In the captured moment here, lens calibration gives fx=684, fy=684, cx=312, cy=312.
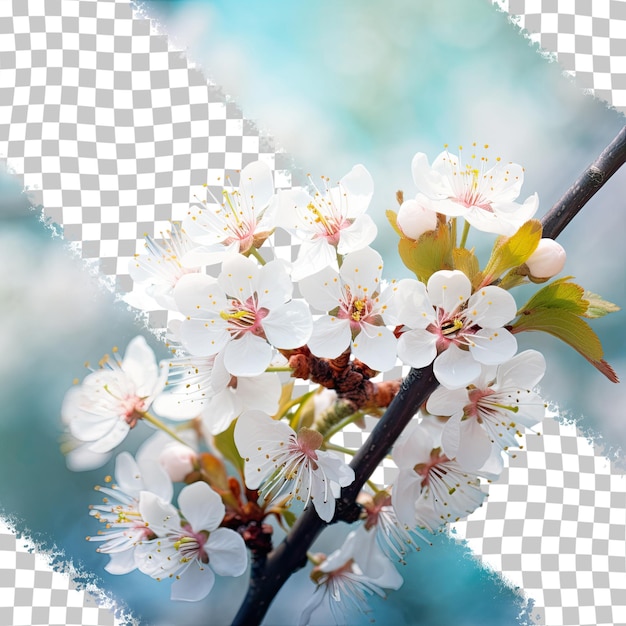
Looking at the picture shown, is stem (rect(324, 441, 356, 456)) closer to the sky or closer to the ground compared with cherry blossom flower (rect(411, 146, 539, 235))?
closer to the ground

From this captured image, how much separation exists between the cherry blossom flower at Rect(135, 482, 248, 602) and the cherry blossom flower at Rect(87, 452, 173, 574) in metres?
0.03

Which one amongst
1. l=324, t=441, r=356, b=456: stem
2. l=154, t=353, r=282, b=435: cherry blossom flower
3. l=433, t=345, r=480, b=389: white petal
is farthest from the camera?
l=324, t=441, r=356, b=456: stem

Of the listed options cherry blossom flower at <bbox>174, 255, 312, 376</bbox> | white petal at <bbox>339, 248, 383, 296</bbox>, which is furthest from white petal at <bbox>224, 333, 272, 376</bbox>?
white petal at <bbox>339, 248, 383, 296</bbox>

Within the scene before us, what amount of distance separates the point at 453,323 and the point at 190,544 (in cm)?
42

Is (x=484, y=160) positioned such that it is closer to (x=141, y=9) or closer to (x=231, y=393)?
(x=231, y=393)

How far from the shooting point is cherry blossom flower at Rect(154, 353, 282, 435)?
729 millimetres

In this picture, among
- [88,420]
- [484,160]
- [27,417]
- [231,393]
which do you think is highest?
[484,160]

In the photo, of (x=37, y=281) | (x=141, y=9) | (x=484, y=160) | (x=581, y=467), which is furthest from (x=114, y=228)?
(x=581, y=467)

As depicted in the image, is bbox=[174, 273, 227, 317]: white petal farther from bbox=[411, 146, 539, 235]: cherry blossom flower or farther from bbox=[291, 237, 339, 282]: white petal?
bbox=[411, 146, 539, 235]: cherry blossom flower

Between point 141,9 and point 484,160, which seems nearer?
point 484,160

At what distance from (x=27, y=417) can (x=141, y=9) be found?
906mm

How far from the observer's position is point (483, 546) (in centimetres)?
121

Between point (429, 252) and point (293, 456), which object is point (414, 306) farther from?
point (293, 456)

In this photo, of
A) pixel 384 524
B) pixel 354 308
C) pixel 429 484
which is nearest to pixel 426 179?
pixel 354 308
